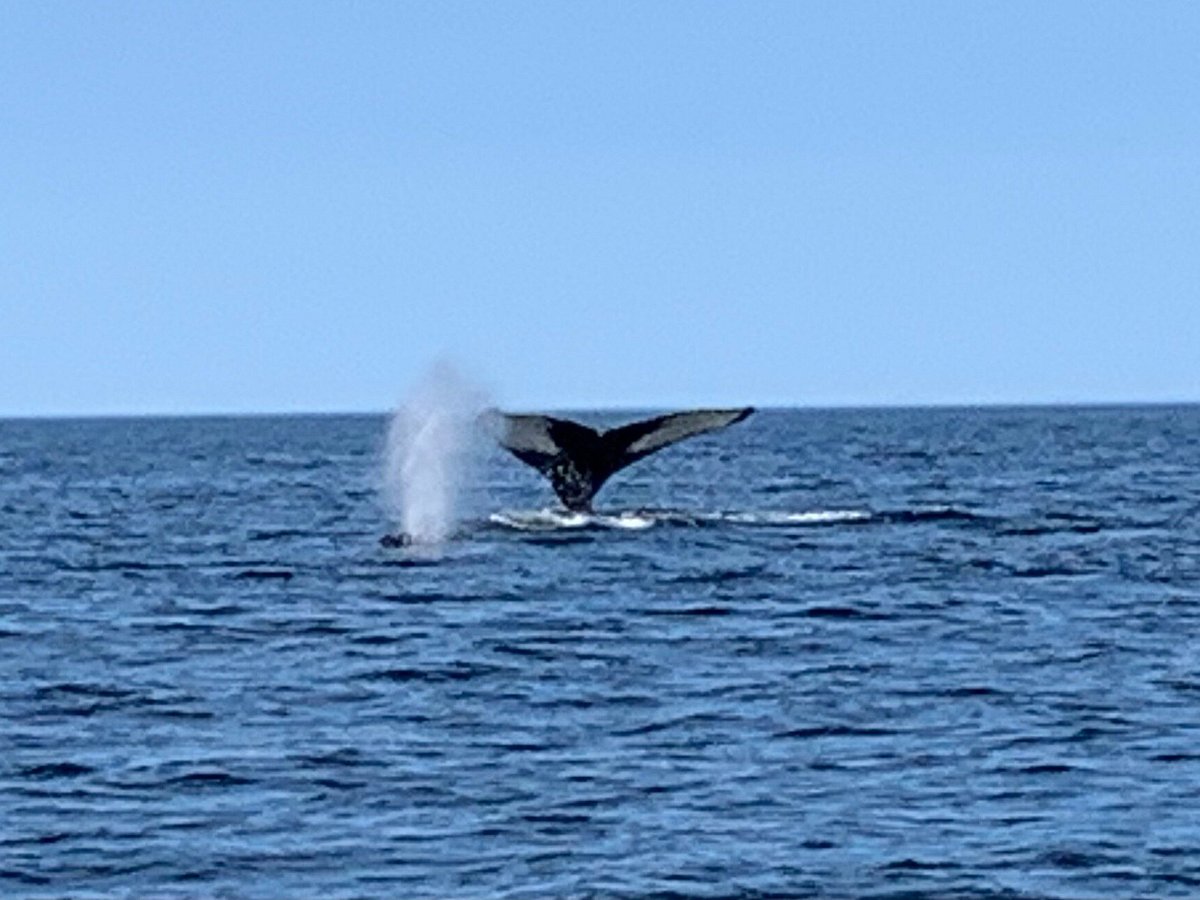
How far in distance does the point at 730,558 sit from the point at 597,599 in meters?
5.90

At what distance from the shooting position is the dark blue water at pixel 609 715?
44.9 feet

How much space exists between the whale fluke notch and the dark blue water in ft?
3.56

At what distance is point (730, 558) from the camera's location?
→ 3238 cm

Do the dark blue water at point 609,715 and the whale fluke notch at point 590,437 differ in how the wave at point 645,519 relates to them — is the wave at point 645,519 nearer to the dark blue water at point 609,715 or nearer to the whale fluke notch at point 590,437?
the dark blue water at point 609,715

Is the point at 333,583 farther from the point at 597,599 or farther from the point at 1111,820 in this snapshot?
the point at 1111,820

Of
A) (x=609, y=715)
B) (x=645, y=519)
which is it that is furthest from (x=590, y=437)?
(x=609, y=715)

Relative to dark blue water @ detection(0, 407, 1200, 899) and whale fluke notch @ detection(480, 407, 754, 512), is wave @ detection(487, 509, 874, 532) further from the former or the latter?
whale fluke notch @ detection(480, 407, 754, 512)

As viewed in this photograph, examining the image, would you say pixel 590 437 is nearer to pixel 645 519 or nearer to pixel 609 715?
pixel 645 519

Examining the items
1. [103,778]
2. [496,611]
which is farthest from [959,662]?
[103,778]

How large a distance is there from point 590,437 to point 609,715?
1400 cm

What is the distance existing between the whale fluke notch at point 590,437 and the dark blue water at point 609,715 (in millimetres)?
1086

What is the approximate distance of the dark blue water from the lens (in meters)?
13.7

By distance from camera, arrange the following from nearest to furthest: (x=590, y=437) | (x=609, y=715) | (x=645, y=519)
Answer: (x=609, y=715), (x=590, y=437), (x=645, y=519)

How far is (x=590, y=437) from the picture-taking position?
3225 centimetres
